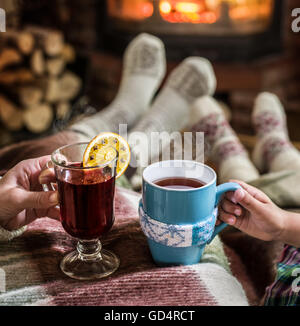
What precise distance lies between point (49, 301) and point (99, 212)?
0.41ft

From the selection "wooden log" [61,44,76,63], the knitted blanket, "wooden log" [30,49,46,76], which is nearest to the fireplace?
"wooden log" [61,44,76,63]

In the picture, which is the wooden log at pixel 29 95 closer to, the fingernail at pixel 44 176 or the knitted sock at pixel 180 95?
the knitted sock at pixel 180 95

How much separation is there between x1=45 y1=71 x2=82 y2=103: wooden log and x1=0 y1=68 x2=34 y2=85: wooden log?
0.11 m

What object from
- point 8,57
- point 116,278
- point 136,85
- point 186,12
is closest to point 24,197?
point 116,278

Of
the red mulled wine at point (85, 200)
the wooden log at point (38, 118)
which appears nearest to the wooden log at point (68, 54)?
the wooden log at point (38, 118)

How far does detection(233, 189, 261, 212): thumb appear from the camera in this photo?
1.82 feet

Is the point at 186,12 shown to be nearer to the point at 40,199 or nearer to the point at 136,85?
the point at 136,85

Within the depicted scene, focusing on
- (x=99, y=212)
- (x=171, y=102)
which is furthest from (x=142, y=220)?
(x=171, y=102)

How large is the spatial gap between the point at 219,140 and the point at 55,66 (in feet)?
3.41

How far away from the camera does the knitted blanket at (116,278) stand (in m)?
0.52

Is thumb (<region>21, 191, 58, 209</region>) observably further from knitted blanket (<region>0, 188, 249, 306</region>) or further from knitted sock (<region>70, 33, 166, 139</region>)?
knitted sock (<region>70, 33, 166, 139</region>)

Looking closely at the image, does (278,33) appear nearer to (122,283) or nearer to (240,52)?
(240,52)

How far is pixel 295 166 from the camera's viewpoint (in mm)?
1026
